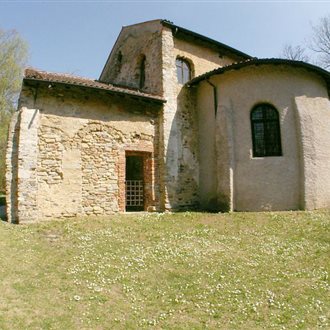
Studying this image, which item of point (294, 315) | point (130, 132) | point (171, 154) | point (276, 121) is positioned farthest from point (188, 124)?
point (294, 315)

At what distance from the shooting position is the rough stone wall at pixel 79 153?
10617 mm

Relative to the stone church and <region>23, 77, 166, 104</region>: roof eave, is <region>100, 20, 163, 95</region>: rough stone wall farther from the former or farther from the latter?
<region>23, 77, 166, 104</region>: roof eave

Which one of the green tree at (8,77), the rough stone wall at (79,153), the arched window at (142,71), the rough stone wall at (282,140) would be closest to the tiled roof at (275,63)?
the rough stone wall at (282,140)

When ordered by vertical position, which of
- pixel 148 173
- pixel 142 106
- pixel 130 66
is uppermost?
pixel 130 66

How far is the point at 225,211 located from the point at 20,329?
364 inches

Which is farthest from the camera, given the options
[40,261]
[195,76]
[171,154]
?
[195,76]

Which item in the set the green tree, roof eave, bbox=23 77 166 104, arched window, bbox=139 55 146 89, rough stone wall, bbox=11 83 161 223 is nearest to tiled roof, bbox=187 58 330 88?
roof eave, bbox=23 77 166 104

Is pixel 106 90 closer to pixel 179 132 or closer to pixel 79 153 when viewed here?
pixel 79 153

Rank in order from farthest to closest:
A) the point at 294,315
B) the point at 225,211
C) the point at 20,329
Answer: the point at 225,211, the point at 294,315, the point at 20,329

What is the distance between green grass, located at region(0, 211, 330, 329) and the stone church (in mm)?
1714

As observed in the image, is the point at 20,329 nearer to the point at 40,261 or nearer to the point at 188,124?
the point at 40,261

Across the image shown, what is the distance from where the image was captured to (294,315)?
527 cm

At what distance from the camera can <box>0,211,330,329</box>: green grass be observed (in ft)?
17.1

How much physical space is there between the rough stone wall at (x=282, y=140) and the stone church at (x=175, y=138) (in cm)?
4
